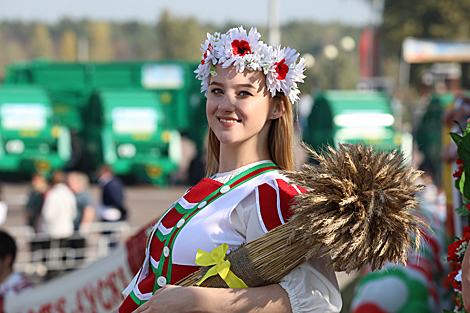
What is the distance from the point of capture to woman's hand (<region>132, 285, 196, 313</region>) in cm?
176

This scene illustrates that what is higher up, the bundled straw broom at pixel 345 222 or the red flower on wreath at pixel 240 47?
the red flower on wreath at pixel 240 47

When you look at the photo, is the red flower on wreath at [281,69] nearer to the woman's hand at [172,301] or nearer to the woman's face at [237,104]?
the woman's face at [237,104]

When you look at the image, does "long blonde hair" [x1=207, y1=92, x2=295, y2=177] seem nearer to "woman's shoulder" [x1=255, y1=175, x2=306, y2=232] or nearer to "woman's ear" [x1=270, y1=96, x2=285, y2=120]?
"woman's ear" [x1=270, y1=96, x2=285, y2=120]

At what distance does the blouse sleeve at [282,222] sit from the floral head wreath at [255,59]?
356 mm

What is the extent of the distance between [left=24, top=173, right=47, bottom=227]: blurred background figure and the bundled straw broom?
603 cm

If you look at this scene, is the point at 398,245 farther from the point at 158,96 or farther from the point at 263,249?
the point at 158,96

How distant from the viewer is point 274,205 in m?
1.83

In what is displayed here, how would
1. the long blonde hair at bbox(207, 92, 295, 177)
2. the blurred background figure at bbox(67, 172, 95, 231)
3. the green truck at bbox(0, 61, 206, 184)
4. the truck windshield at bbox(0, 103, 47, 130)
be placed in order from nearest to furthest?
the long blonde hair at bbox(207, 92, 295, 177), the blurred background figure at bbox(67, 172, 95, 231), the truck windshield at bbox(0, 103, 47, 130), the green truck at bbox(0, 61, 206, 184)

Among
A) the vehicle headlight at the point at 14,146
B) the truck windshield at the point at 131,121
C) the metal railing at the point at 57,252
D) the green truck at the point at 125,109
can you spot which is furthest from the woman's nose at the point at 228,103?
the vehicle headlight at the point at 14,146

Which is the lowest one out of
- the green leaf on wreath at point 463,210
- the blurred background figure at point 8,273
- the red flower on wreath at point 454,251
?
the blurred background figure at point 8,273

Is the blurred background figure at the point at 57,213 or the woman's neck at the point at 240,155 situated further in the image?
the blurred background figure at the point at 57,213

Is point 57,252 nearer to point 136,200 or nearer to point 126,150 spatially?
point 136,200

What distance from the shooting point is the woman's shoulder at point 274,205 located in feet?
5.99

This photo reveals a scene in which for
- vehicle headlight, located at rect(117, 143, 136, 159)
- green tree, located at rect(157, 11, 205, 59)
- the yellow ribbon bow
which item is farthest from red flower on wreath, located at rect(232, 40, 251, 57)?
green tree, located at rect(157, 11, 205, 59)
